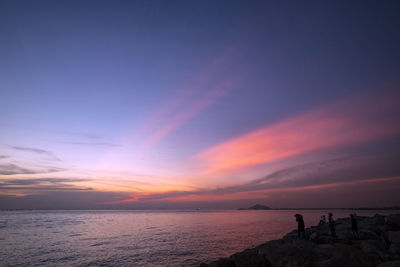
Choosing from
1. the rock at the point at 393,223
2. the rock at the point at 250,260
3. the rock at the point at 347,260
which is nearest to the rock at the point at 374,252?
the rock at the point at 347,260

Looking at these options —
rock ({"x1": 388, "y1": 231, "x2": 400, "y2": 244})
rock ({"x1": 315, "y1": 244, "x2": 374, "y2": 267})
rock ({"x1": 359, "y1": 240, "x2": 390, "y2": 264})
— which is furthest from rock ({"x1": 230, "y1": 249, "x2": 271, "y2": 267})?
rock ({"x1": 388, "y1": 231, "x2": 400, "y2": 244})

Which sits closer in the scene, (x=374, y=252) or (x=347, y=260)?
(x=347, y=260)

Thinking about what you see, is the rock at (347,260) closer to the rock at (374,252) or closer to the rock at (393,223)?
the rock at (374,252)

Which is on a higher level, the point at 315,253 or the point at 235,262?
the point at 315,253

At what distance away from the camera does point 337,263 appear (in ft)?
32.7

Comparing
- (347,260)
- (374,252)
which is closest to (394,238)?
(374,252)

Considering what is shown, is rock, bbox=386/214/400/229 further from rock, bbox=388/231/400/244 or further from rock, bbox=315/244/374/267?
rock, bbox=315/244/374/267

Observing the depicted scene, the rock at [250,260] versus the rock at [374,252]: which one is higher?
the rock at [374,252]

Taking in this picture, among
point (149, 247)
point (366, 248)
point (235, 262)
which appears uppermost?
point (366, 248)

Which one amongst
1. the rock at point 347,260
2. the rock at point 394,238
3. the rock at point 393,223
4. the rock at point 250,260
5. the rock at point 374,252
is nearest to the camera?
the rock at point 347,260

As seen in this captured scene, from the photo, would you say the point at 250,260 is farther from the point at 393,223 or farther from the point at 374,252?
the point at 393,223

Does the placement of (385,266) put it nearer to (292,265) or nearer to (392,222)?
(292,265)

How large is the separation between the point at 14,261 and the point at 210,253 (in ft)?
67.1

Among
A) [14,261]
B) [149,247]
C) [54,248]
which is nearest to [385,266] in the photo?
[149,247]
